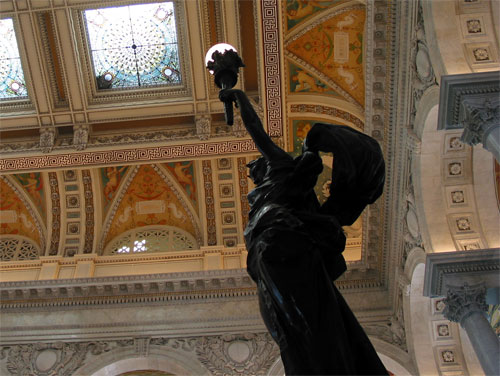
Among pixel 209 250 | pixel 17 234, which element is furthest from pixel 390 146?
pixel 17 234

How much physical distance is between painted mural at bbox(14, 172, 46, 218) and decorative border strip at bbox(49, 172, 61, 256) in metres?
0.29

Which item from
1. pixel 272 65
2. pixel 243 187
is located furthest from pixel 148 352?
pixel 272 65

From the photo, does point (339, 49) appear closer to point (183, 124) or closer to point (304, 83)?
point (304, 83)

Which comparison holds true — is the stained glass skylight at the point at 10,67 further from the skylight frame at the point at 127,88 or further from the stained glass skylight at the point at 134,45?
the stained glass skylight at the point at 134,45

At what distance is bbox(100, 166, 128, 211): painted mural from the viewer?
12.7 meters

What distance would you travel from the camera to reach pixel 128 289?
11156mm

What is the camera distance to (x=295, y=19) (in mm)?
10398

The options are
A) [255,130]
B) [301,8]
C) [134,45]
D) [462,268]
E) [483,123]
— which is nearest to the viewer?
[255,130]

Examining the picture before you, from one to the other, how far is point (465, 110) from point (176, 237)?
26.3 feet

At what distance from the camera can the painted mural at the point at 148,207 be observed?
12.8 m

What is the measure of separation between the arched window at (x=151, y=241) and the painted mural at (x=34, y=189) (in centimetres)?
177

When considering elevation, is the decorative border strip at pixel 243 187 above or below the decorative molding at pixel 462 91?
below

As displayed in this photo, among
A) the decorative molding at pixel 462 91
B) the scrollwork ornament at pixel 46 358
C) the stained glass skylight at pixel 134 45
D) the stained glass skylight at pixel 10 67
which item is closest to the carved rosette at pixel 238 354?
the scrollwork ornament at pixel 46 358

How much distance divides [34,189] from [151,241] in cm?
286
